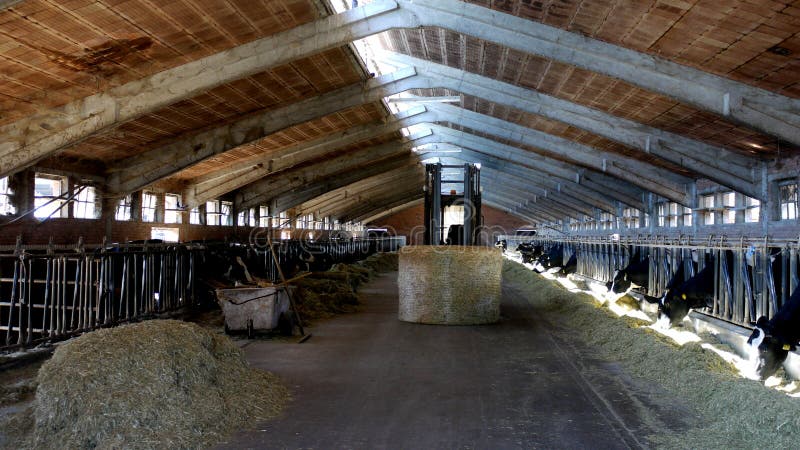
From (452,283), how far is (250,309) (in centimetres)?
356

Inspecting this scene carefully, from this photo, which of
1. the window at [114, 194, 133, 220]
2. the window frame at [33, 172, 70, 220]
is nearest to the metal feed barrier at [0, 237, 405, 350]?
the window frame at [33, 172, 70, 220]

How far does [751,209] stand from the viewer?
15164 mm

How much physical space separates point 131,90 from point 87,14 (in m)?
2.85

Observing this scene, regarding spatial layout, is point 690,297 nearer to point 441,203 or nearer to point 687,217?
point 441,203

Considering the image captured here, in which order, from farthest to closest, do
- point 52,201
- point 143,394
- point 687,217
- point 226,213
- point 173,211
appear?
1. point 226,213
2. point 173,211
3. point 687,217
4. point 52,201
5. point 143,394

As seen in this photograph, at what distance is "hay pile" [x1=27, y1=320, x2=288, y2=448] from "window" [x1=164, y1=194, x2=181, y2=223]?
46.2 feet

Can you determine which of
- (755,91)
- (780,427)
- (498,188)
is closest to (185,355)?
(780,427)

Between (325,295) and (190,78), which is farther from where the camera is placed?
(325,295)

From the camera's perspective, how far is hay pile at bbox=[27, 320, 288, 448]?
468cm

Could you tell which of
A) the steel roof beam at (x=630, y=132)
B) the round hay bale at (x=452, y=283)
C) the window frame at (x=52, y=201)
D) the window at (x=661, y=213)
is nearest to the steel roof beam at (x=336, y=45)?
the window frame at (x=52, y=201)

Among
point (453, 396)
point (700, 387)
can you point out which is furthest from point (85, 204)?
point (700, 387)

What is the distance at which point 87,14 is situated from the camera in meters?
8.34

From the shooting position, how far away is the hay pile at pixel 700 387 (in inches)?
185

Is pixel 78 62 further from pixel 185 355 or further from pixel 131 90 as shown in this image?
pixel 185 355
